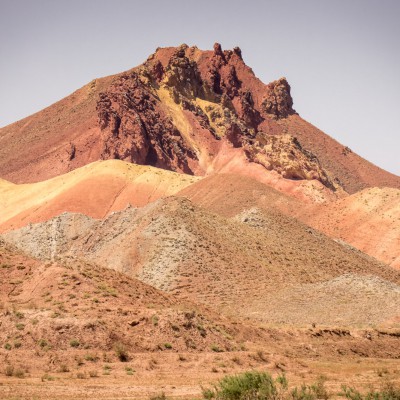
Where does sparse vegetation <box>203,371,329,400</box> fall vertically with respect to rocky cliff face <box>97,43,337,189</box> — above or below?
below

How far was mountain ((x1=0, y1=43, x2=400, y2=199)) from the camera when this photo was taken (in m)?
99.9

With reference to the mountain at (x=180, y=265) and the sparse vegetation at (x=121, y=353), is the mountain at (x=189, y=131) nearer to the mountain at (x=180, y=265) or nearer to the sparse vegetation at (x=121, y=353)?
the mountain at (x=180, y=265)

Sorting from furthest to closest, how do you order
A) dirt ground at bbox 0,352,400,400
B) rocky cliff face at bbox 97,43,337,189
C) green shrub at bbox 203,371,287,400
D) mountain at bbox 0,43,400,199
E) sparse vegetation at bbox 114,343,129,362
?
mountain at bbox 0,43,400,199, rocky cliff face at bbox 97,43,337,189, sparse vegetation at bbox 114,343,129,362, dirt ground at bbox 0,352,400,400, green shrub at bbox 203,371,287,400

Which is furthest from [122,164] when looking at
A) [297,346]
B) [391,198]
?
[297,346]

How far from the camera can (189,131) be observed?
383 ft

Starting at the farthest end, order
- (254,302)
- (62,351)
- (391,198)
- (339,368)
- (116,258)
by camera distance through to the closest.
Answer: (391,198) < (116,258) < (254,302) < (339,368) < (62,351)

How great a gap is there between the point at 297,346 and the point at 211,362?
643 cm

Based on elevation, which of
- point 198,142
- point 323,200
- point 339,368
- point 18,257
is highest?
point 198,142

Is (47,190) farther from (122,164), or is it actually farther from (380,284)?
(380,284)

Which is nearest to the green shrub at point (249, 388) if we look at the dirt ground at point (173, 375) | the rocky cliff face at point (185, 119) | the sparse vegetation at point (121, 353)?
the dirt ground at point (173, 375)

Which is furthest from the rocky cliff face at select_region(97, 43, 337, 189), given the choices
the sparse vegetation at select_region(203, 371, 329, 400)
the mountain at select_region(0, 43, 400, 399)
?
the sparse vegetation at select_region(203, 371, 329, 400)

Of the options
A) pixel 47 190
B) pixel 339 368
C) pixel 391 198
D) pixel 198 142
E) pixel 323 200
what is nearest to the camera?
pixel 339 368

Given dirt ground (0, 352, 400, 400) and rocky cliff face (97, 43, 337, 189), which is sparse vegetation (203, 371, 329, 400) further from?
rocky cliff face (97, 43, 337, 189)

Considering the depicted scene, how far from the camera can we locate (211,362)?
83.4 ft
